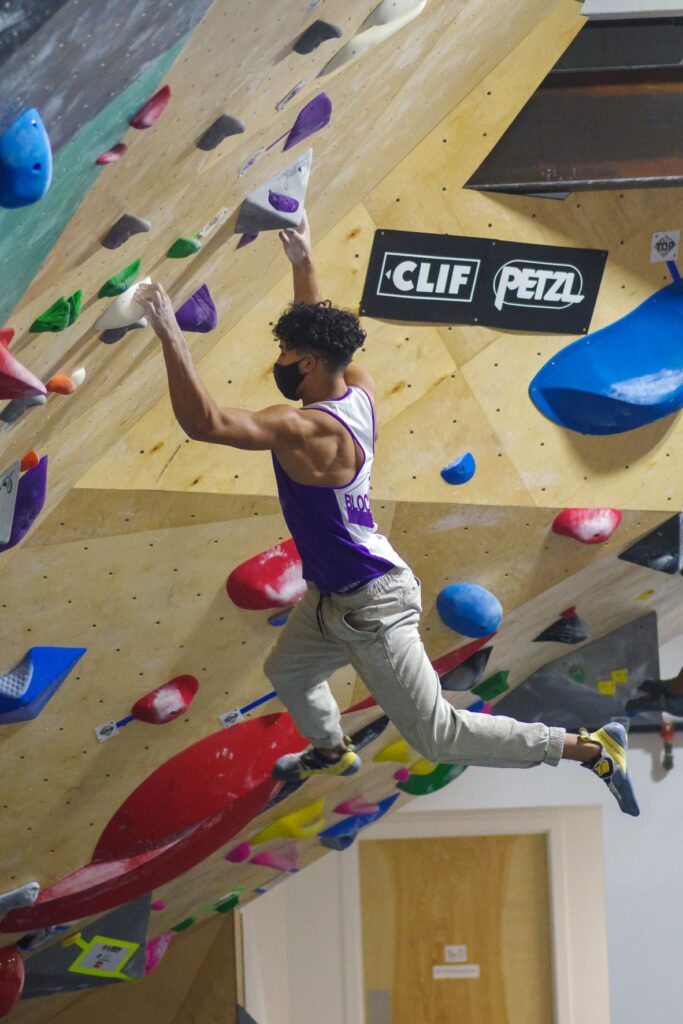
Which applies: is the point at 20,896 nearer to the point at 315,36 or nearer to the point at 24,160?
the point at 315,36

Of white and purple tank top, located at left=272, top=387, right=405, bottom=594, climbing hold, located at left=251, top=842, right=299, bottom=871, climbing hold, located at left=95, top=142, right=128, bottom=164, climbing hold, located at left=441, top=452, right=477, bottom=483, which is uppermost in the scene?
climbing hold, located at left=95, top=142, right=128, bottom=164

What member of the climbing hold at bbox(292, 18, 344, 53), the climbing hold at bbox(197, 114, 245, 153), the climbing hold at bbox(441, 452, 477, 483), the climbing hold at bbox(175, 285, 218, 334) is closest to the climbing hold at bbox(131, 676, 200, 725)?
the climbing hold at bbox(441, 452, 477, 483)

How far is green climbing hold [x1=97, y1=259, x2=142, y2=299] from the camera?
2100 millimetres

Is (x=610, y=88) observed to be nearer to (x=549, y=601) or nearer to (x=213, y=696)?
(x=549, y=601)

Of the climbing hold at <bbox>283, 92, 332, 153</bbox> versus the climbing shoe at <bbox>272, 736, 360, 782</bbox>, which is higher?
the climbing hold at <bbox>283, 92, 332, 153</bbox>

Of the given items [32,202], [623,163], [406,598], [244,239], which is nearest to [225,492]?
[406,598]

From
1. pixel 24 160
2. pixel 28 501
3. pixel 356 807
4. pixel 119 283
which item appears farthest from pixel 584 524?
pixel 24 160

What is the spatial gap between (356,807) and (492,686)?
43.3 inches

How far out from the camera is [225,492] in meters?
3.13

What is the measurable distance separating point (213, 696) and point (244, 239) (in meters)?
1.30

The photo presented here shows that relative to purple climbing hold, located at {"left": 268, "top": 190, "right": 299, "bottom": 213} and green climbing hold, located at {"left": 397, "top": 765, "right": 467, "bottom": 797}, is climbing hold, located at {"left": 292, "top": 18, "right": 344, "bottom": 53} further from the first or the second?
green climbing hold, located at {"left": 397, "top": 765, "right": 467, "bottom": 797}

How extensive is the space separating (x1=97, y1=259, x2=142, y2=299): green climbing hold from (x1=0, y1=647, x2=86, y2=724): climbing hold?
1.14 meters

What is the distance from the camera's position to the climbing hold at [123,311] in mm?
2213

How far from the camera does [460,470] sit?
11.0ft
